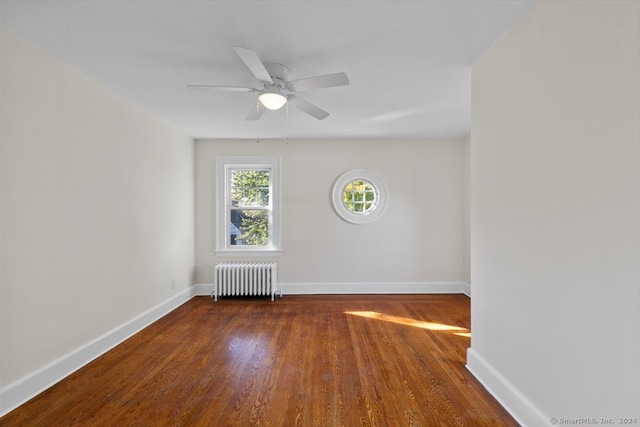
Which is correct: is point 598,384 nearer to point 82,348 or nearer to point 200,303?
point 82,348

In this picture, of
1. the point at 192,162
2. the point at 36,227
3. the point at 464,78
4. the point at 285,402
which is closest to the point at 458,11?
the point at 464,78

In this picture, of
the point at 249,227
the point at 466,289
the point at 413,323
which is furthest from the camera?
the point at 249,227

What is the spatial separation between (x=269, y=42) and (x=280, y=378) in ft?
7.82

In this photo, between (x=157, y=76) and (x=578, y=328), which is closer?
(x=578, y=328)

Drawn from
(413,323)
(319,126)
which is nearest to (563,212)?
(413,323)

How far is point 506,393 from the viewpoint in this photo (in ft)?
6.51

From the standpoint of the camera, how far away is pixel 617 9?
124cm

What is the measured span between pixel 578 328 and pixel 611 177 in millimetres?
686

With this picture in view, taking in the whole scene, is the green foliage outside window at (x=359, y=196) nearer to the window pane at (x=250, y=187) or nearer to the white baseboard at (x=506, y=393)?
the window pane at (x=250, y=187)

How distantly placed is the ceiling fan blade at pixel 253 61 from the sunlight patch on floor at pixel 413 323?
286cm

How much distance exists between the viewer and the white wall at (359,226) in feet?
16.0

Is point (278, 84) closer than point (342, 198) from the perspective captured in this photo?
Yes

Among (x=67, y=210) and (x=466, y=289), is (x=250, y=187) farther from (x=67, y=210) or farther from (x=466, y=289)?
(x=466, y=289)

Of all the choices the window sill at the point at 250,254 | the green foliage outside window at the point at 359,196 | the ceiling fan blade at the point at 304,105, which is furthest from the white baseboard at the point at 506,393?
the window sill at the point at 250,254
